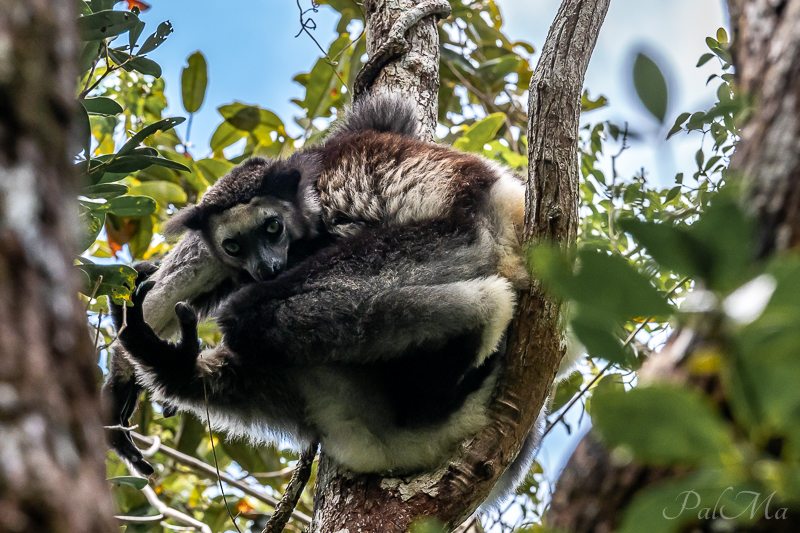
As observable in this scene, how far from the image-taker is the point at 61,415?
0.70 meters

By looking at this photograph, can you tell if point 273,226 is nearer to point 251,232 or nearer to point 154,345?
point 251,232

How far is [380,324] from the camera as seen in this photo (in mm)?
2867

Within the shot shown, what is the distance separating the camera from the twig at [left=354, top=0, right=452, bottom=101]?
4.36m

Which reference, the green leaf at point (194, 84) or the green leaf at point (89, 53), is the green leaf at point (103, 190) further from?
the green leaf at point (194, 84)

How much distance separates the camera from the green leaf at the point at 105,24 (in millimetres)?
2512

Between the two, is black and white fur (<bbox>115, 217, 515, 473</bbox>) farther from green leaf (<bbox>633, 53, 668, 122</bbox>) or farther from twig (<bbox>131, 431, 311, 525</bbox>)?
green leaf (<bbox>633, 53, 668, 122</bbox>)

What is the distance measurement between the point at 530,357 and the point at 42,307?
2320 millimetres

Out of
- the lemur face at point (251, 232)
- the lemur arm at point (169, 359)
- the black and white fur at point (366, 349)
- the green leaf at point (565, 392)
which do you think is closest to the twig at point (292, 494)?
the black and white fur at point (366, 349)

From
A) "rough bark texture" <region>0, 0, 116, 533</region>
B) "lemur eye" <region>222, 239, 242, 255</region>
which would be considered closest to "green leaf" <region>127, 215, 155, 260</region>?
"lemur eye" <region>222, 239, 242, 255</region>

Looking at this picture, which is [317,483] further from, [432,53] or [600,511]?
[432,53]

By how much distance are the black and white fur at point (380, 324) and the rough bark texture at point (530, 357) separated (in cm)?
9

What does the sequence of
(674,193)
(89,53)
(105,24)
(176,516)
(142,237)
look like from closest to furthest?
(105,24) → (89,53) → (674,193) → (176,516) → (142,237)

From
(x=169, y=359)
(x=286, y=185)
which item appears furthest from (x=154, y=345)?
(x=286, y=185)

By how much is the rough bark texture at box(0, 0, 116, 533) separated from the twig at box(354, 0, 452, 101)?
375 centimetres
